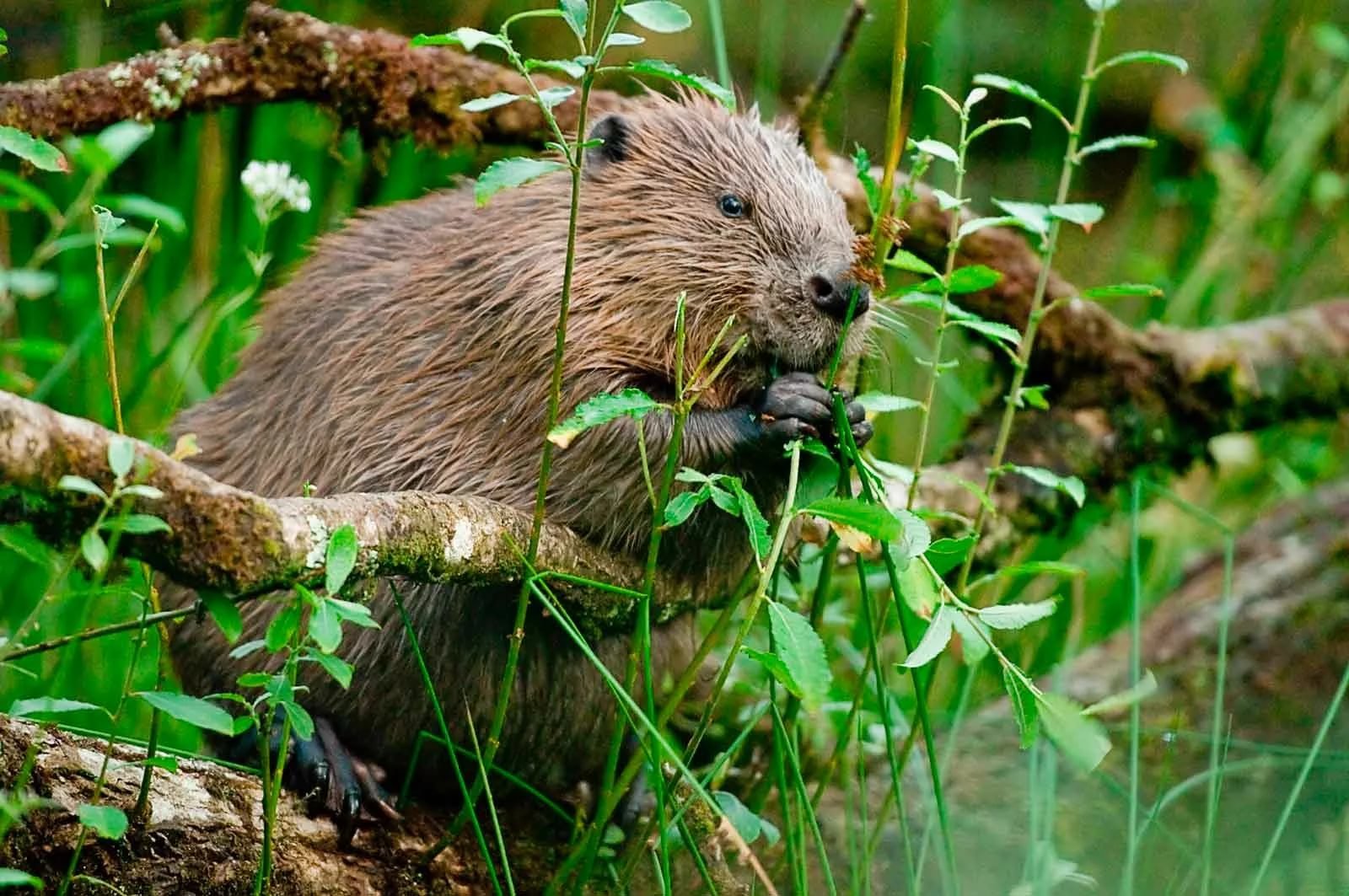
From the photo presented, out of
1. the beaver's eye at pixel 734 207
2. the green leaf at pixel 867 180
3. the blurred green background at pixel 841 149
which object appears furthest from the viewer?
the blurred green background at pixel 841 149

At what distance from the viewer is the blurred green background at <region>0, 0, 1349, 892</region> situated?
3.48m

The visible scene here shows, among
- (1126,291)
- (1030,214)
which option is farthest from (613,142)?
(1126,291)

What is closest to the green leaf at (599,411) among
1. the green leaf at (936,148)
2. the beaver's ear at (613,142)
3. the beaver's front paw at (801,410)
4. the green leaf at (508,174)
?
the green leaf at (508,174)

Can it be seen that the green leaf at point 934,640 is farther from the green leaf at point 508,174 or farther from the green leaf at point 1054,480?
the green leaf at point 508,174

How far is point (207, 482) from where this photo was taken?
1531mm

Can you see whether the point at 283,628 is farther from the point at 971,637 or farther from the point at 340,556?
the point at 971,637

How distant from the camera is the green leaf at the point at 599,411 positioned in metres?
1.86

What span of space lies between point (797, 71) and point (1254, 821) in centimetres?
462

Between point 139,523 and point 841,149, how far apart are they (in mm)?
2237

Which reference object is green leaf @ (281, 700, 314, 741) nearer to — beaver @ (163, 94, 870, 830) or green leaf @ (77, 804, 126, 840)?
green leaf @ (77, 804, 126, 840)

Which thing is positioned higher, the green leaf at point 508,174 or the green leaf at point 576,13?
the green leaf at point 576,13

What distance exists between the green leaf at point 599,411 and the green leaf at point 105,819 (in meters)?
0.64

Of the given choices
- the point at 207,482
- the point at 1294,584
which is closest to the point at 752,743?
the point at 1294,584

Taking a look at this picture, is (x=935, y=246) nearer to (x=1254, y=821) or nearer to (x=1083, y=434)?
(x=1083, y=434)
